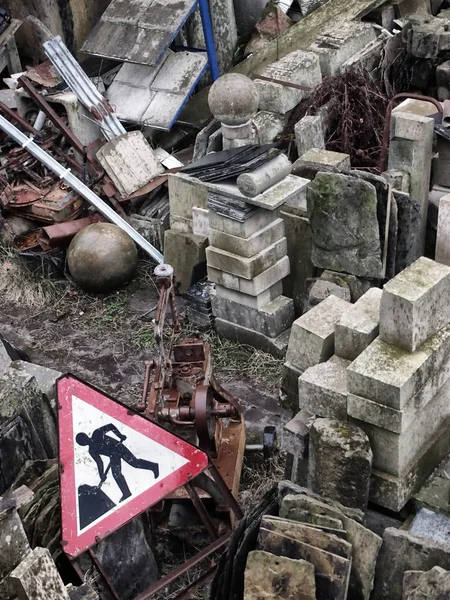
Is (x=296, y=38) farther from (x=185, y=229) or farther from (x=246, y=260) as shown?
(x=246, y=260)

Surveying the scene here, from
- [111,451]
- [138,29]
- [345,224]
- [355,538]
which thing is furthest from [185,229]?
[355,538]

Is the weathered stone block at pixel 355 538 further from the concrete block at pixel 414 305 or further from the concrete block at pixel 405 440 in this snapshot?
the concrete block at pixel 414 305

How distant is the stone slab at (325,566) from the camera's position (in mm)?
4730

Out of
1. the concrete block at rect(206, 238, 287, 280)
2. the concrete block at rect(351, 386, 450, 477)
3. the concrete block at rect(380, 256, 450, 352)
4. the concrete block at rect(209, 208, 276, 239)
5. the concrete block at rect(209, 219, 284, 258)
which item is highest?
the concrete block at rect(380, 256, 450, 352)

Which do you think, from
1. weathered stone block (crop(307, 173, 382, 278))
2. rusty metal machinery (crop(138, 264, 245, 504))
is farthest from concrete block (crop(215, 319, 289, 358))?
rusty metal machinery (crop(138, 264, 245, 504))

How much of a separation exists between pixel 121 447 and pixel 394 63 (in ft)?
23.6

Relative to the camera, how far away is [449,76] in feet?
33.3

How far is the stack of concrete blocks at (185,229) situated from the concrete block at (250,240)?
83 cm

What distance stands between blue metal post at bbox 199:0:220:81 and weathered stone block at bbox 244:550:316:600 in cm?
833

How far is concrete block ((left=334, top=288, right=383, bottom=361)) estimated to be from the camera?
541cm

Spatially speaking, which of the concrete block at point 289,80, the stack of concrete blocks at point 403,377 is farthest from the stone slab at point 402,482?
the concrete block at point 289,80

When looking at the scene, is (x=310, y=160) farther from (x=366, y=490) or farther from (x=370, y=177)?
(x=366, y=490)

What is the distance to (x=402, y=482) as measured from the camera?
532 centimetres

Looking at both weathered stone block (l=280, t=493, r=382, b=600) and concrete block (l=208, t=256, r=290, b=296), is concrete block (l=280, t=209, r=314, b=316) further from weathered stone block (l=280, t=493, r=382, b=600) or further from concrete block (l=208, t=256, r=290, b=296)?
weathered stone block (l=280, t=493, r=382, b=600)
